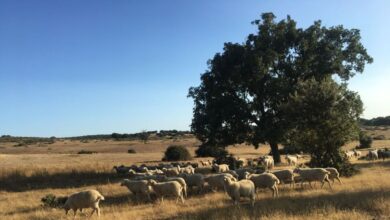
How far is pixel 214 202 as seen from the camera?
20.0m

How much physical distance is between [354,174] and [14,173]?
24.2 metres

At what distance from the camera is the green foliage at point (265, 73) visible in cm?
3928

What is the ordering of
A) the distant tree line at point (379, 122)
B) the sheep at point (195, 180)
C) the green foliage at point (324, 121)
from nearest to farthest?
the sheep at point (195, 180), the green foliage at point (324, 121), the distant tree line at point (379, 122)

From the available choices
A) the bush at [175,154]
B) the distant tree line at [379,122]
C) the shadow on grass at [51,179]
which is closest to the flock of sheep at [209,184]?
the shadow on grass at [51,179]

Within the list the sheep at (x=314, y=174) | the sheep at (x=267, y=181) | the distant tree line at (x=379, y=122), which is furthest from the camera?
the distant tree line at (x=379, y=122)

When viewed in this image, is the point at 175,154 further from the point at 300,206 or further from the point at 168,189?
the point at 300,206

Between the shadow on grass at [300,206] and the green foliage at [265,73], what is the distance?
2003 centimetres

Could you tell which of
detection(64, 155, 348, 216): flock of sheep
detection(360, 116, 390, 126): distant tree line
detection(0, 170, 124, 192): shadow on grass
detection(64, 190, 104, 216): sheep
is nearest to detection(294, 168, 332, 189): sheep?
detection(64, 155, 348, 216): flock of sheep

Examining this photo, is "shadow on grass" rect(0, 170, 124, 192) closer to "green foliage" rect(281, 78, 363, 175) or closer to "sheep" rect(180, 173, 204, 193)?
"sheep" rect(180, 173, 204, 193)

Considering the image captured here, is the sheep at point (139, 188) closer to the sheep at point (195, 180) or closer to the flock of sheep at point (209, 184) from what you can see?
the flock of sheep at point (209, 184)

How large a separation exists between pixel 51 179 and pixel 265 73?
59.6 ft

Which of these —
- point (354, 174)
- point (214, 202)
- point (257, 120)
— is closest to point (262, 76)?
point (257, 120)

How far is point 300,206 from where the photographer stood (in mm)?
17172

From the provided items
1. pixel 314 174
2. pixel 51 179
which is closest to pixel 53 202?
pixel 314 174
